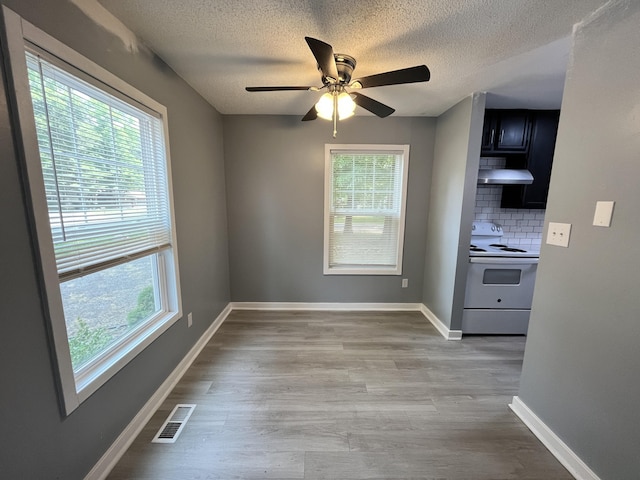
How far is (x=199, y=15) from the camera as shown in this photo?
1.30m

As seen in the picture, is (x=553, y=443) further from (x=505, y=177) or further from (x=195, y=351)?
(x=195, y=351)

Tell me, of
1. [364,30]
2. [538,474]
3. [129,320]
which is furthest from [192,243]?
[538,474]

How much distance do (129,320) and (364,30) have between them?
2.31 m

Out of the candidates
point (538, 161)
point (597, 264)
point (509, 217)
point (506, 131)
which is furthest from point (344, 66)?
point (509, 217)

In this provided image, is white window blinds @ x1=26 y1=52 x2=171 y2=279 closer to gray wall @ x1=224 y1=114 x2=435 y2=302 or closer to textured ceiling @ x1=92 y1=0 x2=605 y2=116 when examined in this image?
textured ceiling @ x1=92 y1=0 x2=605 y2=116

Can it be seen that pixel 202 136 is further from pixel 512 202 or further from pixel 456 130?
pixel 512 202

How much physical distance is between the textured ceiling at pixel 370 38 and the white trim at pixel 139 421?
226 centimetres

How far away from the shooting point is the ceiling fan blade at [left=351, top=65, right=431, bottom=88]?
1.34 m

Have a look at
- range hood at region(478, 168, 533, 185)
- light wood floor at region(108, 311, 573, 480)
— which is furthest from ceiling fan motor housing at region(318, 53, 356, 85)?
light wood floor at region(108, 311, 573, 480)

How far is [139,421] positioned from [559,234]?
2800 millimetres

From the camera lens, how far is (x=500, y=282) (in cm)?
254

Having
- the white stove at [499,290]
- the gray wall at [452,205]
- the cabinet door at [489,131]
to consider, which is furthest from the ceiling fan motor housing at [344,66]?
the white stove at [499,290]

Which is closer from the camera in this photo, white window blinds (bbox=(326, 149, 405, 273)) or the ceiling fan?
the ceiling fan

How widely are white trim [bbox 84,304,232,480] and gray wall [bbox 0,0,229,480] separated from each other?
39 millimetres
